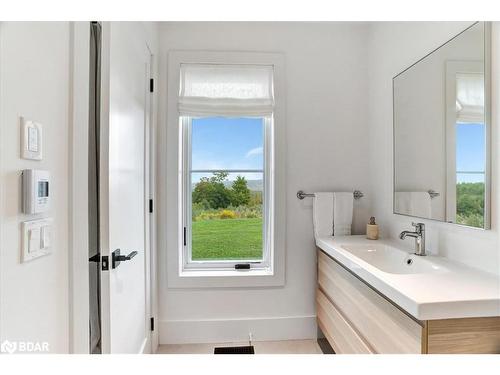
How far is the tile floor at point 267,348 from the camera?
6.19ft

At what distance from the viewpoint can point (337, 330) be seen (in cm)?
158

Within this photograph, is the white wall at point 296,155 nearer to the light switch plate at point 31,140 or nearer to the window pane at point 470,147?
the window pane at point 470,147

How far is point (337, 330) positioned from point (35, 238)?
156 centimetres

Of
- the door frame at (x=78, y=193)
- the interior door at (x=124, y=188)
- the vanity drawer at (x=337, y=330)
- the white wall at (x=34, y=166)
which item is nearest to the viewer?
the white wall at (x=34, y=166)

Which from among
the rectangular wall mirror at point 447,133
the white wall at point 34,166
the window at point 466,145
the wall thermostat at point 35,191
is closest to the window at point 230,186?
the rectangular wall mirror at point 447,133

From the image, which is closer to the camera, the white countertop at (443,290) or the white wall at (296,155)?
the white countertop at (443,290)

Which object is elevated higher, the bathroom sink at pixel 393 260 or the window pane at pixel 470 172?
the window pane at pixel 470 172

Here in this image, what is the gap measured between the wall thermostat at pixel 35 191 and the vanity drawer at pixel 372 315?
1.18 m

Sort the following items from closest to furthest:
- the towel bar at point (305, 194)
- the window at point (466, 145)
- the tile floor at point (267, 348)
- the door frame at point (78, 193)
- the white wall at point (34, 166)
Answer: the white wall at point (34, 166) → the door frame at point (78, 193) → the window at point (466, 145) → the tile floor at point (267, 348) → the towel bar at point (305, 194)

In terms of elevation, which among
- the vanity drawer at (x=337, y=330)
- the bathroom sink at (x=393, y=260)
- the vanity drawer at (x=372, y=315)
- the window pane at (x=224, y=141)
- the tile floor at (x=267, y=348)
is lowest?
the tile floor at (x=267, y=348)

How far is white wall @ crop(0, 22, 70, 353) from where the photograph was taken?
609 millimetres

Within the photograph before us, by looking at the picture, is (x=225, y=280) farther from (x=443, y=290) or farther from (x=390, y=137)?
(x=390, y=137)

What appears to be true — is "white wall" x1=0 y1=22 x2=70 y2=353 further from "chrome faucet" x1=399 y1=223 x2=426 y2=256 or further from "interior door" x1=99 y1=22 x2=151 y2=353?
"chrome faucet" x1=399 y1=223 x2=426 y2=256

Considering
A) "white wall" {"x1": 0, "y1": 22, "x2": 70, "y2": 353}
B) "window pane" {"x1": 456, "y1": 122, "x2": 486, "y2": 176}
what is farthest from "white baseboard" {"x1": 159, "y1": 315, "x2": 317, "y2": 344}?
"window pane" {"x1": 456, "y1": 122, "x2": 486, "y2": 176}
